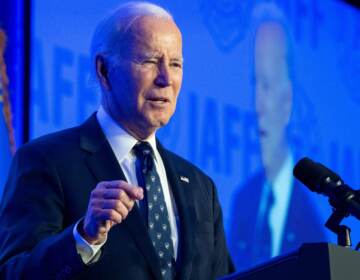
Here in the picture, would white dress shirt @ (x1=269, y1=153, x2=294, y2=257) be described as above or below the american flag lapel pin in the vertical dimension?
above

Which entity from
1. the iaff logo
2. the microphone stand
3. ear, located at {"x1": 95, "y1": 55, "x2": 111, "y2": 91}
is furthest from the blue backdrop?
the microphone stand

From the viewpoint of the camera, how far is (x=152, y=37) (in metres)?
2.62

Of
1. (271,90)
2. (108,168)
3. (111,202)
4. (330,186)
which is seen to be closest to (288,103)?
(271,90)

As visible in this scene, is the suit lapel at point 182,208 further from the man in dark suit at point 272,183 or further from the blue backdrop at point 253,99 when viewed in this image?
the man in dark suit at point 272,183

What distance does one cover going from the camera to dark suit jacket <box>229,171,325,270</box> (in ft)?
13.8

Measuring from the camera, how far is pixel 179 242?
8.30 feet

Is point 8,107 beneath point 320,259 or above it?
above

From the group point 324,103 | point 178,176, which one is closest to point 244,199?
point 324,103

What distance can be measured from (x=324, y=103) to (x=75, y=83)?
5.53 feet

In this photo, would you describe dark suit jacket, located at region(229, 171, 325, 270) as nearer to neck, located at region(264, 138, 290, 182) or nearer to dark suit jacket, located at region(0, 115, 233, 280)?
neck, located at region(264, 138, 290, 182)

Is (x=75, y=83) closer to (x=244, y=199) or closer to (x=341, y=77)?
(x=244, y=199)

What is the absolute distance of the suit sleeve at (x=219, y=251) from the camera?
2686mm

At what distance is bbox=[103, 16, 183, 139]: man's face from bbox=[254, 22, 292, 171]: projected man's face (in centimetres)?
181

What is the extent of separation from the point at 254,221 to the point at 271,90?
26.1 inches
